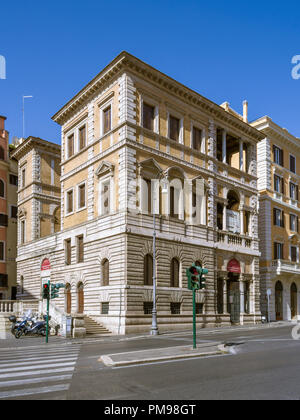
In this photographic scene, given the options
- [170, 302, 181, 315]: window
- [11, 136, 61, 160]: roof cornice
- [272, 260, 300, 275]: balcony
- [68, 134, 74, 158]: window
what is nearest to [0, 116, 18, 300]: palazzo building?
[11, 136, 61, 160]: roof cornice

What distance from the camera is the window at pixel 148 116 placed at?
1271 inches

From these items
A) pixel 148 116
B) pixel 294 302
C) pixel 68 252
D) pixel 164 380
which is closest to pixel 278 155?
pixel 294 302

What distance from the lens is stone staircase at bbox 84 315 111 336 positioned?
28528 mm

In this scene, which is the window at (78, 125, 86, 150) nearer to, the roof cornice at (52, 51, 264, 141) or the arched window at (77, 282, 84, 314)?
the roof cornice at (52, 51, 264, 141)

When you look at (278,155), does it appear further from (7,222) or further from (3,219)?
(3,219)

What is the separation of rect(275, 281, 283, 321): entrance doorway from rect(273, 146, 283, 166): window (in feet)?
40.7

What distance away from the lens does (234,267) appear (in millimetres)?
38031

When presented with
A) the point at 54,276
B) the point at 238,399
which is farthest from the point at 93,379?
the point at 54,276

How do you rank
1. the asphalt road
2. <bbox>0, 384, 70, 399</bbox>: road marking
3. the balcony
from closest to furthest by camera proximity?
the asphalt road < <bbox>0, 384, 70, 399</bbox>: road marking < the balcony

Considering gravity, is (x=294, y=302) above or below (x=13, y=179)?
below

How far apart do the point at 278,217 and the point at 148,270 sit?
2129 centimetres

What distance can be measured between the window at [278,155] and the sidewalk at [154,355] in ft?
112

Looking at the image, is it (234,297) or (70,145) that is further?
(234,297)

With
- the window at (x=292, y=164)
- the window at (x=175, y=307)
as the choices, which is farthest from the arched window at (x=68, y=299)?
the window at (x=292, y=164)
